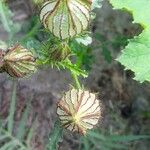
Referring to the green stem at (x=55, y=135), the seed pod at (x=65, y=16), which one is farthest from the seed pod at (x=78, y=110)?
the seed pod at (x=65, y=16)

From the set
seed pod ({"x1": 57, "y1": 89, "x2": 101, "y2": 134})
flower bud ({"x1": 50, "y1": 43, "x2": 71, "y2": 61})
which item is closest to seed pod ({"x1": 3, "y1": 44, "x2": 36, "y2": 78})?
flower bud ({"x1": 50, "y1": 43, "x2": 71, "y2": 61})

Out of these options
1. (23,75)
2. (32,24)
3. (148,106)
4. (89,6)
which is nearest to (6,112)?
(32,24)

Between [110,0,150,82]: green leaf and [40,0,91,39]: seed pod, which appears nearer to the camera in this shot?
[40,0,91,39]: seed pod

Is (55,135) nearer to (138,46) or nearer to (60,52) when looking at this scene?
(60,52)

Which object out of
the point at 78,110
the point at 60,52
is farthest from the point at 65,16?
the point at 78,110

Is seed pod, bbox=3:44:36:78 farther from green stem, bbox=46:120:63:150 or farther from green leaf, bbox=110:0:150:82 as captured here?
green leaf, bbox=110:0:150:82

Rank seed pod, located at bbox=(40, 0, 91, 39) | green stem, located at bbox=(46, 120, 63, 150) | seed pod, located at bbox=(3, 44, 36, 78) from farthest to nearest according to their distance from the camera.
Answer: green stem, located at bbox=(46, 120, 63, 150) < seed pod, located at bbox=(3, 44, 36, 78) < seed pod, located at bbox=(40, 0, 91, 39)
